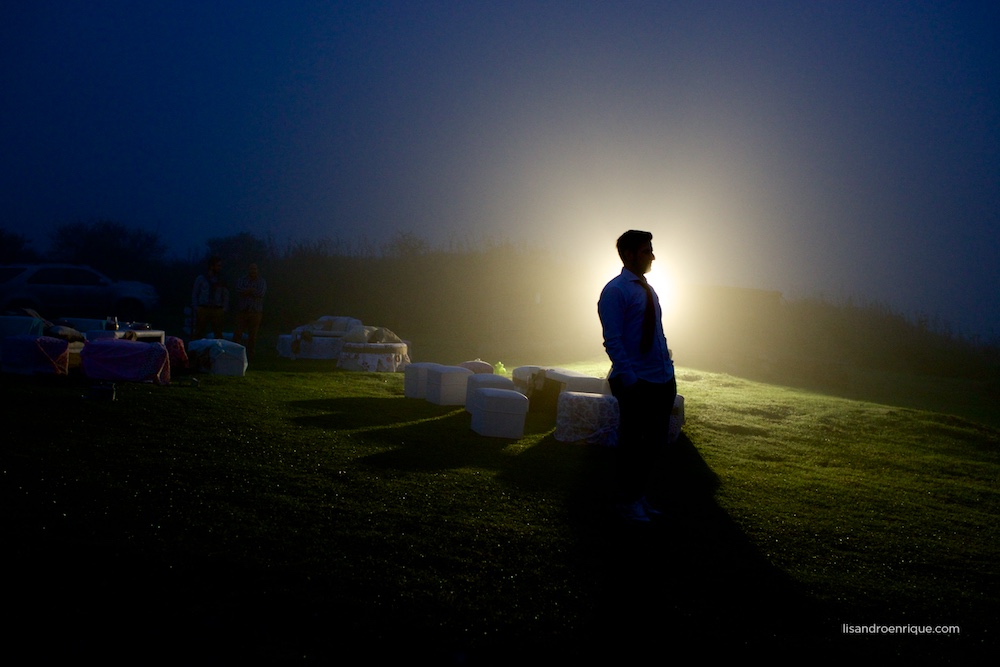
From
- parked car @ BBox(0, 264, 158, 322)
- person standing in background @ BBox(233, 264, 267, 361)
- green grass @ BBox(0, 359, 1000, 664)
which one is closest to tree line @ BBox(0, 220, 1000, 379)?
parked car @ BBox(0, 264, 158, 322)

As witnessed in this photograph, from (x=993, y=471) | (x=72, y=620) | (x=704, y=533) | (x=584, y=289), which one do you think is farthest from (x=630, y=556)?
(x=584, y=289)

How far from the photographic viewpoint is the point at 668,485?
6227 mm

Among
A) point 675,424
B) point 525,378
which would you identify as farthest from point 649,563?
point 525,378

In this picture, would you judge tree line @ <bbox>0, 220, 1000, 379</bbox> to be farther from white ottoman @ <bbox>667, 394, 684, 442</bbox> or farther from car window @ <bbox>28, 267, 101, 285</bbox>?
white ottoman @ <bbox>667, 394, 684, 442</bbox>

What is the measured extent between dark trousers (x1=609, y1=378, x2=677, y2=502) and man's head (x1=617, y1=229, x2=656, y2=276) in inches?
30.0

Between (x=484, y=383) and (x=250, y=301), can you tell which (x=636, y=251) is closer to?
(x=484, y=383)

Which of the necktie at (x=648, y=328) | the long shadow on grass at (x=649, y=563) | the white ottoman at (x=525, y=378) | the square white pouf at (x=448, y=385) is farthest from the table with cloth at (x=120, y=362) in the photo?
the necktie at (x=648, y=328)

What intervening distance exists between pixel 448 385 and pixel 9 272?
55.9 feet

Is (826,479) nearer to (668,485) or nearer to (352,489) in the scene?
(668,485)

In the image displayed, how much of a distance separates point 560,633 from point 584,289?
1141 inches

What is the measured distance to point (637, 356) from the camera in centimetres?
467

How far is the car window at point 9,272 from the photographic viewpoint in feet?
66.4

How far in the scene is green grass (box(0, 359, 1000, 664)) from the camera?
9.85 feet

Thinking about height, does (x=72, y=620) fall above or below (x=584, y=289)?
below
